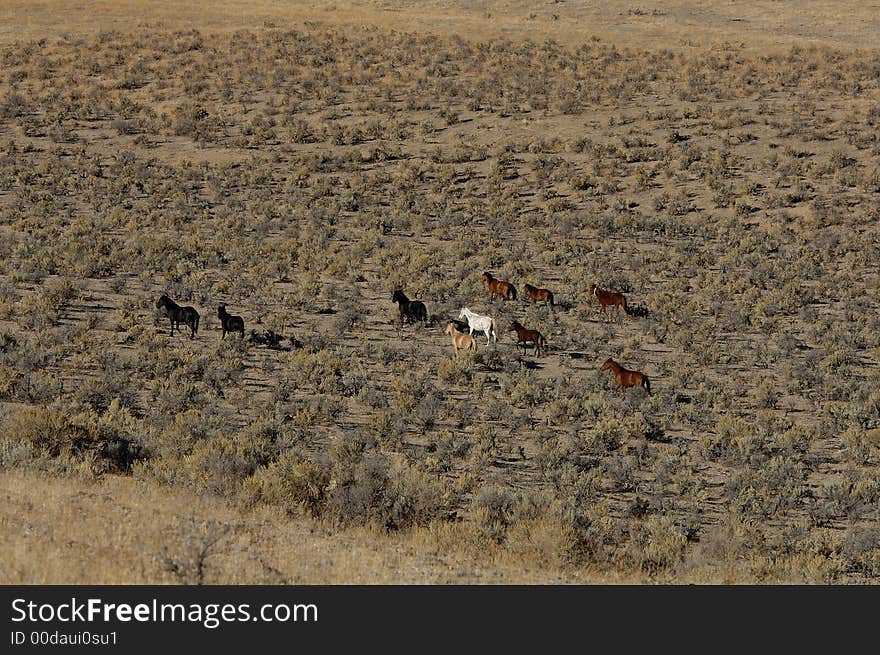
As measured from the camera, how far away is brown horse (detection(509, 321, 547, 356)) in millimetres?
22094

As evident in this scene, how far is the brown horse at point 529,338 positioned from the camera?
22.1m

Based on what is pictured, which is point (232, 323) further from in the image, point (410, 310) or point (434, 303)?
point (434, 303)

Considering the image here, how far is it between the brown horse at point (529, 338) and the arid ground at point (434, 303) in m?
0.38

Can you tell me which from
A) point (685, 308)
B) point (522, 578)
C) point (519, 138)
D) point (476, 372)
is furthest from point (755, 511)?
point (519, 138)

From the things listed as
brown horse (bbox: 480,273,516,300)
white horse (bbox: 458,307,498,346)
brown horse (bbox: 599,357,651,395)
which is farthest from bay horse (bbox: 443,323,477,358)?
brown horse (bbox: 480,273,516,300)

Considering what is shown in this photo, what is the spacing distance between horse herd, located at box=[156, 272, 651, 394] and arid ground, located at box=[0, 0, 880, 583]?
13.2 inches

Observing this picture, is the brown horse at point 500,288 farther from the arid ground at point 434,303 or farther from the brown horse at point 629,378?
the brown horse at point 629,378

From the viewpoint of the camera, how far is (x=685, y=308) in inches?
1012

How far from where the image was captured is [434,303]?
2644 cm

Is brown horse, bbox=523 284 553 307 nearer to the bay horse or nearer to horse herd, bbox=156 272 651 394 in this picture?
horse herd, bbox=156 272 651 394

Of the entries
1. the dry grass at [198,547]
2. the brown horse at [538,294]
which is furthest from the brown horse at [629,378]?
the dry grass at [198,547]

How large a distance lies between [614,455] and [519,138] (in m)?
30.3

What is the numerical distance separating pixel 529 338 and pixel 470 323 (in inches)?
64.3

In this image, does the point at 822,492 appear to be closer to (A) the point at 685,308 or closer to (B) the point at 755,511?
(B) the point at 755,511
